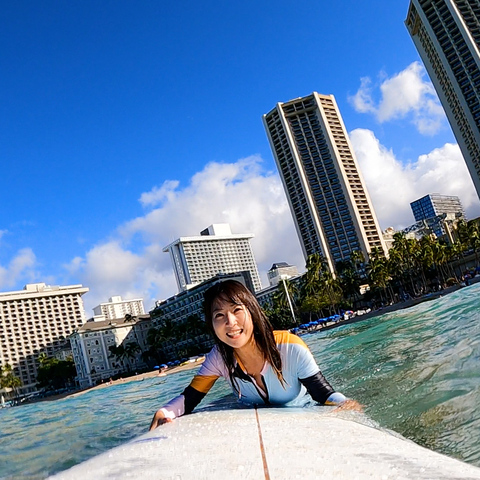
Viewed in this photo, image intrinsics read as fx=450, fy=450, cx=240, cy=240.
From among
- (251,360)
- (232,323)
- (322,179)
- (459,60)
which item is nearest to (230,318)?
(232,323)

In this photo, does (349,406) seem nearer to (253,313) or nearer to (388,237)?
(253,313)

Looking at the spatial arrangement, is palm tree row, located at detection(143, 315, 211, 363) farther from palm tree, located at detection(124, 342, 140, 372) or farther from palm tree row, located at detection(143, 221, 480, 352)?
palm tree, located at detection(124, 342, 140, 372)

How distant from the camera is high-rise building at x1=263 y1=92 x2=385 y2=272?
334ft

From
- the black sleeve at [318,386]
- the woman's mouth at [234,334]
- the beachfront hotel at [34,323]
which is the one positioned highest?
the beachfront hotel at [34,323]

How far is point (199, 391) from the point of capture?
3.04 meters

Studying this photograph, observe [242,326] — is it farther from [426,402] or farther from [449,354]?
[449,354]

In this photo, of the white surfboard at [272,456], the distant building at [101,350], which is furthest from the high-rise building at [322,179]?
the white surfboard at [272,456]

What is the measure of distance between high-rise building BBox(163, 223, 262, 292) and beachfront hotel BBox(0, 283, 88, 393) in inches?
1541

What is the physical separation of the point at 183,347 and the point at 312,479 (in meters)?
89.5

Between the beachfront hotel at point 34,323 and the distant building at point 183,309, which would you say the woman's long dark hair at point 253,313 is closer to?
the distant building at point 183,309

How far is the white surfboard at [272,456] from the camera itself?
1.19m

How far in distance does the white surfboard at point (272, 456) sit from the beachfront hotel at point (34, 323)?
436 ft

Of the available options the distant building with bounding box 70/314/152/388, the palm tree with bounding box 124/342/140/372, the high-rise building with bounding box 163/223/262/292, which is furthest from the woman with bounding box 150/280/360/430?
the high-rise building with bounding box 163/223/262/292

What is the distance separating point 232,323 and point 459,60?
285 ft
